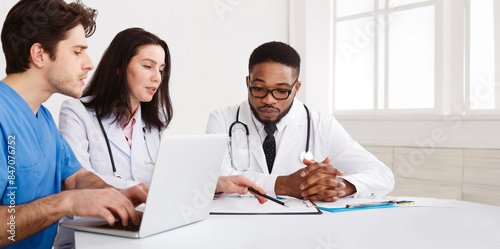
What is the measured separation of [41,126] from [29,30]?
29cm

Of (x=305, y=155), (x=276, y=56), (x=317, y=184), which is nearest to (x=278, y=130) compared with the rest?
(x=305, y=155)

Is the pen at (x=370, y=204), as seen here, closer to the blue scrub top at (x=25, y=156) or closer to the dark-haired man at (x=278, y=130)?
the dark-haired man at (x=278, y=130)

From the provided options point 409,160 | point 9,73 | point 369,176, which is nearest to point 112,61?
point 9,73

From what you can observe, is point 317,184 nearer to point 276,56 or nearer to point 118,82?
point 276,56

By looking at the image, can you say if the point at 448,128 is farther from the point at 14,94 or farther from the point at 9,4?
the point at 9,4

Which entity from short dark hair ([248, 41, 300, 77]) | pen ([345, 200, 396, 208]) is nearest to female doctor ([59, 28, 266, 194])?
short dark hair ([248, 41, 300, 77])

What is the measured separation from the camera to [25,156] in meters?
1.18

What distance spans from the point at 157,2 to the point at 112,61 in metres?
1.18

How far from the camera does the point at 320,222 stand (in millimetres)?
1164

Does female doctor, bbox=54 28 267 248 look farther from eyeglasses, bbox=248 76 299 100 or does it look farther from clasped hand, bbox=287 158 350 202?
clasped hand, bbox=287 158 350 202

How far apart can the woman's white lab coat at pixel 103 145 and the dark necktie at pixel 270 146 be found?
0.55 metres

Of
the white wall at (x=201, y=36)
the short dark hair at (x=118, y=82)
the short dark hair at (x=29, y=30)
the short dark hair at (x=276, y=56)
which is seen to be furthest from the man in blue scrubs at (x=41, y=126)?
the white wall at (x=201, y=36)

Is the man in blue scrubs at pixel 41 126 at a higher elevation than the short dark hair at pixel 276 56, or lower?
lower

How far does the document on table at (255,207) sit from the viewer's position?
1.28 meters
